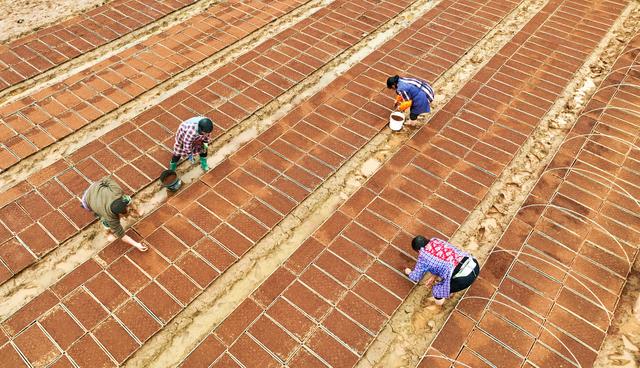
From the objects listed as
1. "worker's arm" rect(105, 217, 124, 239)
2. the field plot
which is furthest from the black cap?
the field plot

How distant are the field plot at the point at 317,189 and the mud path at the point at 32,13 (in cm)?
6

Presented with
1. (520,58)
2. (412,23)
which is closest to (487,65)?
(520,58)

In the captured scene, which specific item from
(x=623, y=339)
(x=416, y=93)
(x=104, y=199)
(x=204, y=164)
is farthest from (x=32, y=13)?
(x=623, y=339)

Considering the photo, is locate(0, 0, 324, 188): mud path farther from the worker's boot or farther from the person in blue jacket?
the person in blue jacket

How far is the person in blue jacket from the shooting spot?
14.4 ft

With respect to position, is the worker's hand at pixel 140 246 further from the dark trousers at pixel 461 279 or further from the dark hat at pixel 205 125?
the dark trousers at pixel 461 279

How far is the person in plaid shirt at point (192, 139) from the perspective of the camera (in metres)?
3.76

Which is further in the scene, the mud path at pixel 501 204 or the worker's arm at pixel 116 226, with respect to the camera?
the worker's arm at pixel 116 226

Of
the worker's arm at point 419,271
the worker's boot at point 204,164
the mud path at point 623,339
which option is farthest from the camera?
the worker's boot at point 204,164

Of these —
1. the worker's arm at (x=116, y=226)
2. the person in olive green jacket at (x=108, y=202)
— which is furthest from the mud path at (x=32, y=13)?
the worker's arm at (x=116, y=226)

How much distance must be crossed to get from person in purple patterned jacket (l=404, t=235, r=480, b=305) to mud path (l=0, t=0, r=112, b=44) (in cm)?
678

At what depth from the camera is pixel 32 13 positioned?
646 centimetres

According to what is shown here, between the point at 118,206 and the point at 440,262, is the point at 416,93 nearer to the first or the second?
the point at 440,262

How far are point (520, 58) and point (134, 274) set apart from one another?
5774mm
